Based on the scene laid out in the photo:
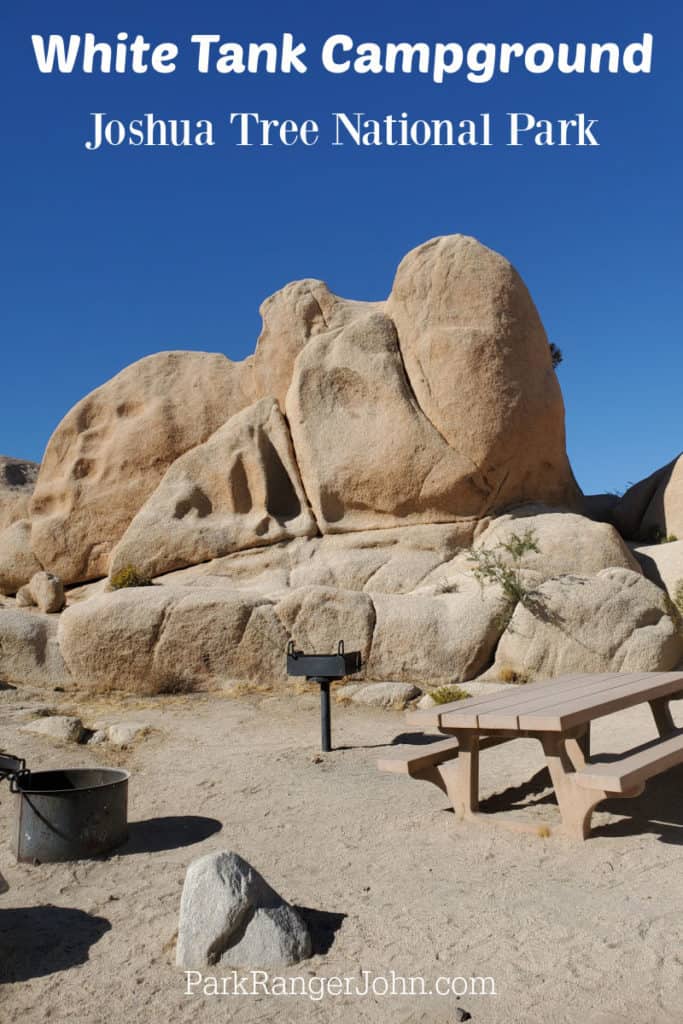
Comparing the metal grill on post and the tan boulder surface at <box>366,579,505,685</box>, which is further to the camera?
the tan boulder surface at <box>366,579,505,685</box>

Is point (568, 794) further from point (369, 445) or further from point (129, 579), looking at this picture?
point (369, 445)

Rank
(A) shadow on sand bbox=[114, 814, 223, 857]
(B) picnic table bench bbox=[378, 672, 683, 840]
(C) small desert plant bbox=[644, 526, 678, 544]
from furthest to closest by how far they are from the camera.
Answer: (C) small desert plant bbox=[644, 526, 678, 544] → (A) shadow on sand bbox=[114, 814, 223, 857] → (B) picnic table bench bbox=[378, 672, 683, 840]

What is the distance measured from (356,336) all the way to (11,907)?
11567mm

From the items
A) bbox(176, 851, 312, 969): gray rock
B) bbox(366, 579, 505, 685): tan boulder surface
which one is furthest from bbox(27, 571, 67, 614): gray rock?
bbox(176, 851, 312, 969): gray rock

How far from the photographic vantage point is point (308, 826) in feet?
17.8

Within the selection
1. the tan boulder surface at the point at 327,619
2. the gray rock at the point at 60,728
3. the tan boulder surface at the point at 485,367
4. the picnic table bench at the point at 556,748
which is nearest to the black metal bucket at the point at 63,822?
the picnic table bench at the point at 556,748

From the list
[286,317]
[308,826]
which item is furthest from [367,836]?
[286,317]

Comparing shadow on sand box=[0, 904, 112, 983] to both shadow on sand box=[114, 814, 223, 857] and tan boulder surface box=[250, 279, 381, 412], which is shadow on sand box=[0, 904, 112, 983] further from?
tan boulder surface box=[250, 279, 381, 412]

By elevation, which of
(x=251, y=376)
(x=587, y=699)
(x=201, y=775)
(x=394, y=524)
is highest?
(x=251, y=376)

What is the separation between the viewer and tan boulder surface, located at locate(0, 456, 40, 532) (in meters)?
18.6

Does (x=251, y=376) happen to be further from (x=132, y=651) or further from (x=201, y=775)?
(x=201, y=775)

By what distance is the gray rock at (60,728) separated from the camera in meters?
7.68

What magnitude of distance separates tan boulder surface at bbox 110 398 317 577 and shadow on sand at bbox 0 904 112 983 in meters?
9.75

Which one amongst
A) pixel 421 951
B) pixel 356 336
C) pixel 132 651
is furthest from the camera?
pixel 356 336
